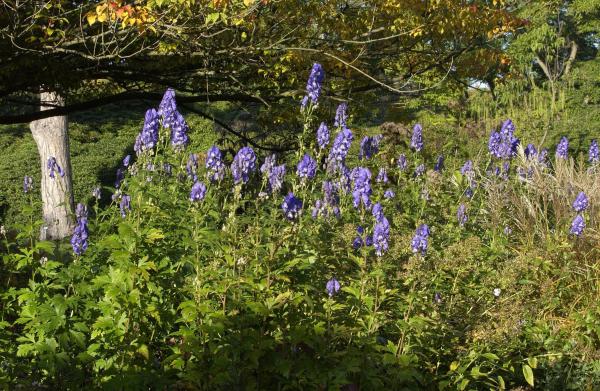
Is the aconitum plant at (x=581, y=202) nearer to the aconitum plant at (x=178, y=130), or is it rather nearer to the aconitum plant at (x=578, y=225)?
the aconitum plant at (x=578, y=225)

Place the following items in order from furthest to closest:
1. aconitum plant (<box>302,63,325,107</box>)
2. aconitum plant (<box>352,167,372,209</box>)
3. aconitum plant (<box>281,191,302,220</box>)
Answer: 1. aconitum plant (<box>302,63,325,107</box>)
2. aconitum plant (<box>352,167,372,209</box>)
3. aconitum plant (<box>281,191,302,220</box>)

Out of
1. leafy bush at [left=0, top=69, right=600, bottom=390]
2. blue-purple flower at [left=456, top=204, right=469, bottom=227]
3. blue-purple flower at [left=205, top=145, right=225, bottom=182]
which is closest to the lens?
leafy bush at [left=0, top=69, right=600, bottom=390]

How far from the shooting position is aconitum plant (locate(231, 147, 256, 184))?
446cm

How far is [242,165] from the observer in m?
4.50

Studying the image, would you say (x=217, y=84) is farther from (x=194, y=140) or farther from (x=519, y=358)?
(x=194, y=140)

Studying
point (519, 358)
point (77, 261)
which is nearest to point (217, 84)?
point (77, 261)

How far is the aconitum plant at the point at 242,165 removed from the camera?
446cm

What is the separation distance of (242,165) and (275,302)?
115 centimetres

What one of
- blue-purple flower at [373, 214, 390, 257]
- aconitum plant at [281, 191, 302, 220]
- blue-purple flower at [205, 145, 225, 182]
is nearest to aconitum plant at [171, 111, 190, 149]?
blue-purple flower at [205, 145, 225, 182]

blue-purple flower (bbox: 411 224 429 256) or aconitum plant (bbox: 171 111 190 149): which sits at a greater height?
aconitum plant (bbox: 171 111 190 149)

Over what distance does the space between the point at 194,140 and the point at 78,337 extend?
51.9ft

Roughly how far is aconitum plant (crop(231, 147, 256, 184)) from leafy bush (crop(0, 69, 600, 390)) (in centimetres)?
1

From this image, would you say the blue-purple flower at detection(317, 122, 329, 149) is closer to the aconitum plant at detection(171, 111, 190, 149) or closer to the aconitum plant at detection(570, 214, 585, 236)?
the aconitum plant at detection(171, 111, 190, 149)

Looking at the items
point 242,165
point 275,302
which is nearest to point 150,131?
point 242,165
